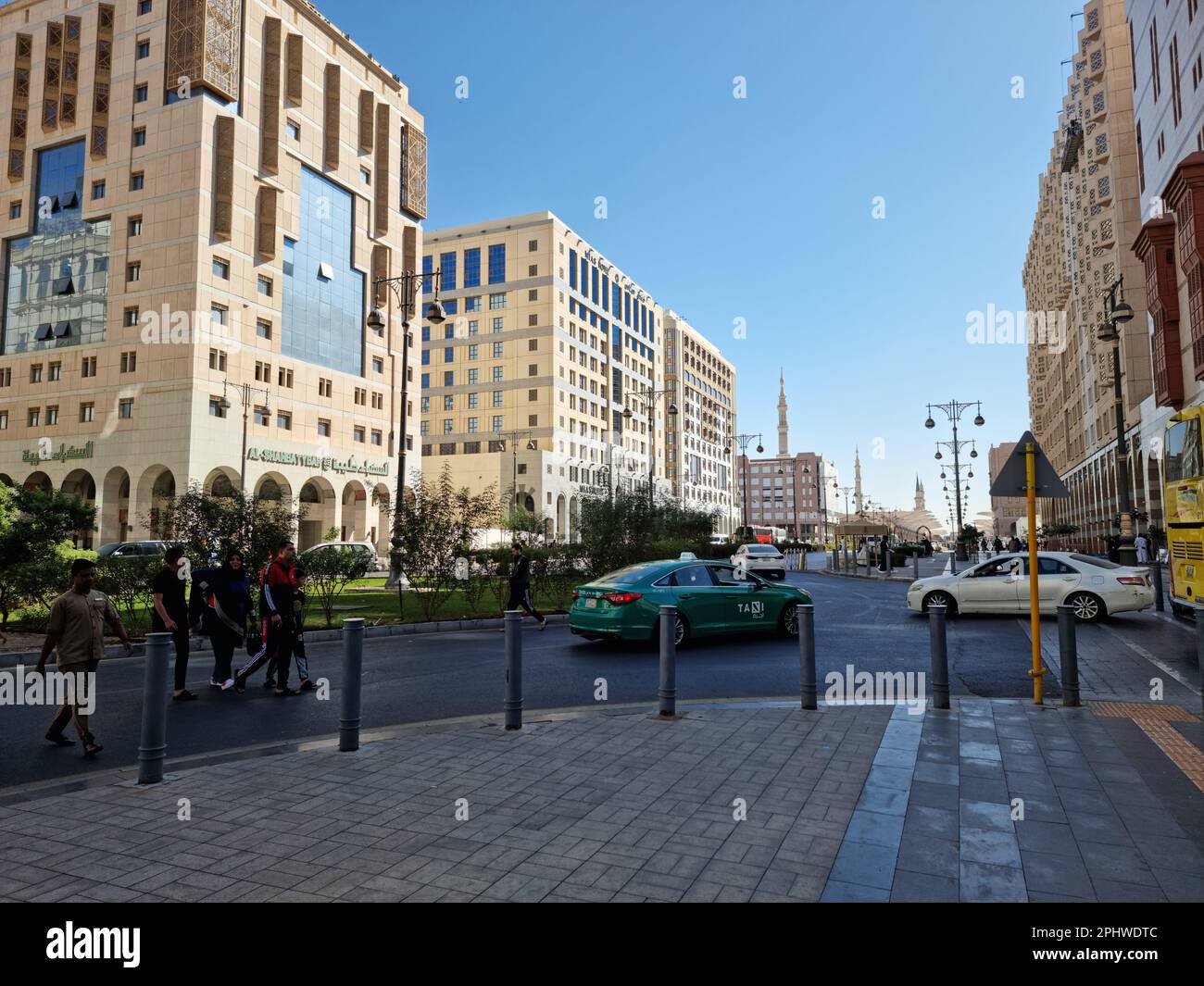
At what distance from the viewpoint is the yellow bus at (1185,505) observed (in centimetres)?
1098

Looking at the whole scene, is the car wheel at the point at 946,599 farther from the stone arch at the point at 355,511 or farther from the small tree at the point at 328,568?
the stone arch at the point at 355,511

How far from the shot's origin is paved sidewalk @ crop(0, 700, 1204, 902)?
3529 mm

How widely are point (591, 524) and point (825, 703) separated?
1642cm

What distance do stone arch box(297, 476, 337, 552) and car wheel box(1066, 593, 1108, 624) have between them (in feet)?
143

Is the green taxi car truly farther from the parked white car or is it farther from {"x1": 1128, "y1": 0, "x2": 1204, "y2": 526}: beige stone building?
{"x1": 1128, "y1": 0, "x2": 1204, "y2": 526}: beige stone building

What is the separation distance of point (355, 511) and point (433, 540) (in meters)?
38.3

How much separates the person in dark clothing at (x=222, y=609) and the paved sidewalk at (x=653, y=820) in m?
3.95

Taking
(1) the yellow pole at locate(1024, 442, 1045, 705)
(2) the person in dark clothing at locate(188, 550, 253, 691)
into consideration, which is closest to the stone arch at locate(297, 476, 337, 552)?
(2) the person in dark clothing at locate(188, 550, 253, 691)

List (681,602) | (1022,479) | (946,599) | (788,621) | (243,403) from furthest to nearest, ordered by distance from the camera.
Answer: (243,403) < (946,599) < (788,621) < (681,602) < (1022,479)

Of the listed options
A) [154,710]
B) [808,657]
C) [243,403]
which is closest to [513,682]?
[154,710]

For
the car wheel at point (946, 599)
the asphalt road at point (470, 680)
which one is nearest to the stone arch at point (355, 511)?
the asphalt road at point (470, 680)

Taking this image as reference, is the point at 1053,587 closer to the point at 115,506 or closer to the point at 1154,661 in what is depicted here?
the point at 1154,661

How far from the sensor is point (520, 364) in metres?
71.6

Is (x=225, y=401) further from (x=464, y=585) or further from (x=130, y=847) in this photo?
(x=130, y=847)
